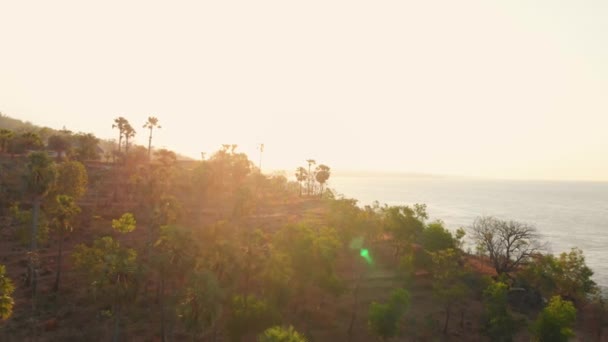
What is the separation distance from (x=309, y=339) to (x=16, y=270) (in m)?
42.9

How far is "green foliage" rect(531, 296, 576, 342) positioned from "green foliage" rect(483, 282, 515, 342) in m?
2.87

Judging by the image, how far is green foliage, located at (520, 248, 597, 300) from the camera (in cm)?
5966

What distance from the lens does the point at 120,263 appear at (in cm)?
3453

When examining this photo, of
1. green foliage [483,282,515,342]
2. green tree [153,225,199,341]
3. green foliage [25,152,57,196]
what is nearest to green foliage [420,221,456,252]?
green foliage [483,282,515,342]

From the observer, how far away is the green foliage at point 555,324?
143 feet

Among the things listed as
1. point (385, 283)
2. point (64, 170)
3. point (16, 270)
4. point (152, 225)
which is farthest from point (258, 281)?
point (64, 170)

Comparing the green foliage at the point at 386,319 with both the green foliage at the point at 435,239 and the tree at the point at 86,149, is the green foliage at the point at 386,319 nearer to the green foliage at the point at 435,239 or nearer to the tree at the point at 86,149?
the green foliage at the point at 435,239

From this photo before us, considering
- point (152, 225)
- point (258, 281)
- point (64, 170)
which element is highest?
point (64, 170)

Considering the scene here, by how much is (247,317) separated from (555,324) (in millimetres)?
34470

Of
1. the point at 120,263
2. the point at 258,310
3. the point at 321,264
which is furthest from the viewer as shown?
the point at 321,264

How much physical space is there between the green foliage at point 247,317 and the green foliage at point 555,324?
1208 inches

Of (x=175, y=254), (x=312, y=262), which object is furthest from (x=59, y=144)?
(x=175, y=254)

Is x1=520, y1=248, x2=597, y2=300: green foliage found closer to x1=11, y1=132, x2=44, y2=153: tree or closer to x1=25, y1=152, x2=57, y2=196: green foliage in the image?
x1=25, y1=152, x2=57, y2=196: green foliage

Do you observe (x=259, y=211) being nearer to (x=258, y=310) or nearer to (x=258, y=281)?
(x=258, y=281)
